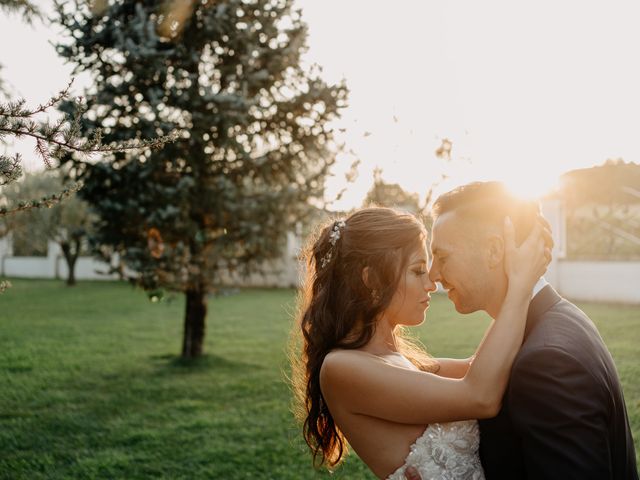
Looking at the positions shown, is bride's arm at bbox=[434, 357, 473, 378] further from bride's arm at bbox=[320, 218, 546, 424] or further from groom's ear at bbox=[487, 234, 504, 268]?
groom's ear at bbox=[487, 234, 504, 268]

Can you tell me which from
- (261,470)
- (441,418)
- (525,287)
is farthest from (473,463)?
(261,470)

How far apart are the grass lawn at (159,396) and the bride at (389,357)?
4.92 feet

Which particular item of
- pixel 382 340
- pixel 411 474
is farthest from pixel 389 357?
pixel 411 474

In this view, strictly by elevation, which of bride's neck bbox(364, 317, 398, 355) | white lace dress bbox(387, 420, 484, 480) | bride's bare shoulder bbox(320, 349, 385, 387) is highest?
bride's neck bbox(364, 317, 398, 355)

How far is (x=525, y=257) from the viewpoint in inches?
102

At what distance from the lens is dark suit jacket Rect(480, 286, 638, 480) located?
1.97 metres

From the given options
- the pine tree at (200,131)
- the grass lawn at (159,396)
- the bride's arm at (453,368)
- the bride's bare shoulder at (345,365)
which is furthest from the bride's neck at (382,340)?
the pine tree at (200,131)

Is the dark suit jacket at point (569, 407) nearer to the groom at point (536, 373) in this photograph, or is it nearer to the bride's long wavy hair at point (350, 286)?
the groom at point (536, 373)

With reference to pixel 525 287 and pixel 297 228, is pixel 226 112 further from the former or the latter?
pixel 525 287

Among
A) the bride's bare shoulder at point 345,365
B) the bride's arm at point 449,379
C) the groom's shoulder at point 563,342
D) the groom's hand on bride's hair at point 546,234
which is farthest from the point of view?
the bride's bare shoulder at point 345,365

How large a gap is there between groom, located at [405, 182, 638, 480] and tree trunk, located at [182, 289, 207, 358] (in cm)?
954

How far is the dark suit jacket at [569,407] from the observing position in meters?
1.97

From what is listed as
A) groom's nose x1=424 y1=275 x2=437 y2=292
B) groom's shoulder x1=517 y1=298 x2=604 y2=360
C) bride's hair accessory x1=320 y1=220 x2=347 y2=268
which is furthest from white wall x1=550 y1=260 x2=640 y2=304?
groom's shoulder x1=517 y1=298 x2=604 y2=360

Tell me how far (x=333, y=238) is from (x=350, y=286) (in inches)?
9.7
